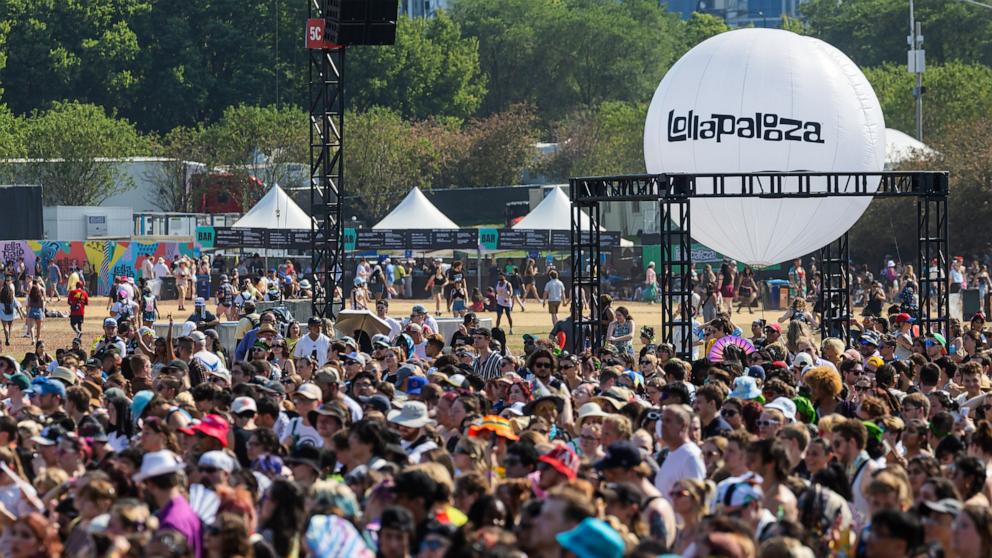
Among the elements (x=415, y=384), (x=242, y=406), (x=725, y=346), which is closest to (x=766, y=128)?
(x=725, y=346)

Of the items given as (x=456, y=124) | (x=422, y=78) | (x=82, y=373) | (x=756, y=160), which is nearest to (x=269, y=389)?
(x=82, y=373)

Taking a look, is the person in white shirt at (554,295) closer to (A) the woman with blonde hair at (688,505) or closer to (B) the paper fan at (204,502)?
(B) the paper fan at (204,502)

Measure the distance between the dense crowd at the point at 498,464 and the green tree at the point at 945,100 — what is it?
178 ft

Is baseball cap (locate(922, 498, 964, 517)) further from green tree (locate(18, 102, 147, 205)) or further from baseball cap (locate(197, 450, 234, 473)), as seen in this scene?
green tree (locate(18, 102, 147, 205))

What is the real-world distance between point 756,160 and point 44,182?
5563 cm

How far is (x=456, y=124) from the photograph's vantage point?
93.1m

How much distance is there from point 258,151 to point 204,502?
6857 cm

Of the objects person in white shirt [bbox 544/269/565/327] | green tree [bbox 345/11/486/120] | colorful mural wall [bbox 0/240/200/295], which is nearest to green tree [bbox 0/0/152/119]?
green tree [bbox 345/11/486/120]

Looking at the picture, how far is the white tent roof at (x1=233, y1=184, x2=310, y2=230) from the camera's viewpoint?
55.1 meters

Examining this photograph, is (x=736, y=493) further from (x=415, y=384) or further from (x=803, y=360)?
(x=803, y=360)

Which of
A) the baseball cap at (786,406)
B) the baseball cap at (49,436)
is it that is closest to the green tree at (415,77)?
the baseball cap at (786,406)

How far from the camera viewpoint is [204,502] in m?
8.91

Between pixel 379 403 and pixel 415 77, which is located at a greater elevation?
pixel 415 77

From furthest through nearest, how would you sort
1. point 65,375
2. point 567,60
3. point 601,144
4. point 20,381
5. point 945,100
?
point 567,60, point 601,144, point 945,100, point 65,375, point 20,381
